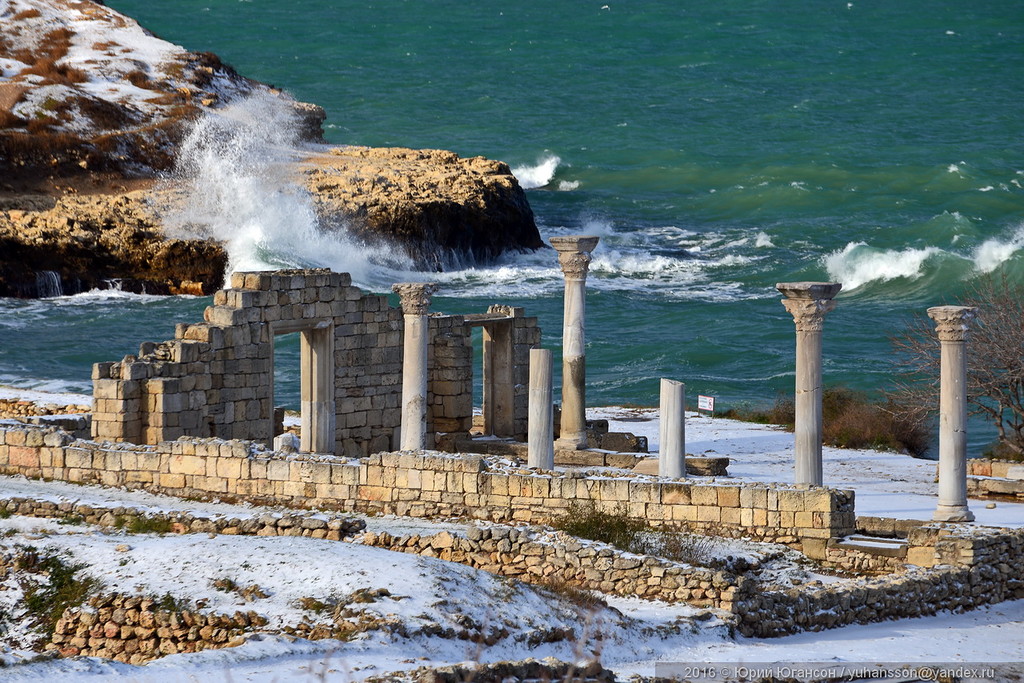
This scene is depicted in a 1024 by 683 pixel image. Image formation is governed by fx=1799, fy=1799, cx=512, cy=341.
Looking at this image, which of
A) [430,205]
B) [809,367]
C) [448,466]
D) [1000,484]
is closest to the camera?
[448,466]

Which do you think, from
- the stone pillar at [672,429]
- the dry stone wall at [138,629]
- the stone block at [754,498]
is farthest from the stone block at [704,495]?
the dry stone wall at [138,629]

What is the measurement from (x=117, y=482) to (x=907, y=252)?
39.7 meters

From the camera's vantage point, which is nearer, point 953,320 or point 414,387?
point 953,320

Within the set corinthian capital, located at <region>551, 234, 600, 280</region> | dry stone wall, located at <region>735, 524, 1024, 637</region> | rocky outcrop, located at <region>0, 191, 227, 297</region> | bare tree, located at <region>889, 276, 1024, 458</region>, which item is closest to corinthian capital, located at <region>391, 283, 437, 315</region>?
corinthian capital, located at <region>551, 234, 600, 280</region>

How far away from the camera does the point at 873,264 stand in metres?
56.2

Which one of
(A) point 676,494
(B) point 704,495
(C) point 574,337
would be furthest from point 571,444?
(B) point 704,495

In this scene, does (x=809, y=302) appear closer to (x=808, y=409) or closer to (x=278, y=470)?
(x=808, y=409)

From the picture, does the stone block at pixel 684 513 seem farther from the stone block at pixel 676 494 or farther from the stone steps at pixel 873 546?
the stone steps at pixel 873 546

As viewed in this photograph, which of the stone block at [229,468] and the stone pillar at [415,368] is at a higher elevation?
the stone pillar at [415,368]

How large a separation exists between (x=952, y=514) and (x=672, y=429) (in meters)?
3.61

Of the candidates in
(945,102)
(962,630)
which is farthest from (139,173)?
(962,630)

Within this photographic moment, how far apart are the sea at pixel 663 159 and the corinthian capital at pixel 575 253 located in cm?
1405

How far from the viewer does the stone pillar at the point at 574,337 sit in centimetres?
2378

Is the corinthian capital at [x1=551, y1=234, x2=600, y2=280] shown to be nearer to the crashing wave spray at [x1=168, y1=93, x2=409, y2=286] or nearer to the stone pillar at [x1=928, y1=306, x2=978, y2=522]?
the stone pillar at [x1=928, y1=306, x2=978, y2=522]
